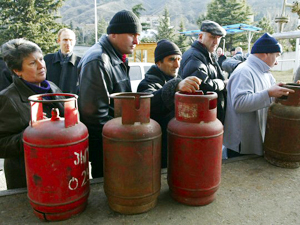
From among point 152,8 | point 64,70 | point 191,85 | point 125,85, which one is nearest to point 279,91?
point 191,85

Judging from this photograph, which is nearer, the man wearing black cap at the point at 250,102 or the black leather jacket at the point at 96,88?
the black leather jacket at the point at 96,88

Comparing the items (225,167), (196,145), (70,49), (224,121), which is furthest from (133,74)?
(196,145)

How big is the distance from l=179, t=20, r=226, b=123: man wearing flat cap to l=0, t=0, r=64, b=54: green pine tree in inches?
728

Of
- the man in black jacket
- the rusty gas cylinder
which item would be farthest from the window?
the rusty gas cylinder

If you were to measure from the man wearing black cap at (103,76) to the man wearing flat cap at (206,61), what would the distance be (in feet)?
2.46

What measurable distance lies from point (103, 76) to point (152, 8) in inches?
7582

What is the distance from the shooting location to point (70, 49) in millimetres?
4098

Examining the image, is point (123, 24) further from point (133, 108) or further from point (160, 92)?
point (133, 108)

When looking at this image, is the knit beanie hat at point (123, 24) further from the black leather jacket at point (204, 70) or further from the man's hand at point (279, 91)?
the man's hand at point (279, 91)

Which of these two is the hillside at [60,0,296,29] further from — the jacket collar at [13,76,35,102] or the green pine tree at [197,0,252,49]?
the jacket collar at [13,76,35,102]

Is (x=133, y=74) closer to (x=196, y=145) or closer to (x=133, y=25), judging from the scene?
(x=133, y=25)

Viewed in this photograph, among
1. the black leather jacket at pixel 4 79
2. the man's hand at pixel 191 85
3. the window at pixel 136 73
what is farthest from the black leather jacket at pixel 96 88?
the window at pixel 136 73

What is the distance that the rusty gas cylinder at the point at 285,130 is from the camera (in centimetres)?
223

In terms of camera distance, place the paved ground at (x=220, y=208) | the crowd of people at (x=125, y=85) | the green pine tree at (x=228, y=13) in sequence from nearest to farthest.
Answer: the paved ground at (x=220, y=208), the crowd of people at (x=125, y=85), the green pine tree at (x=228, y=13)
